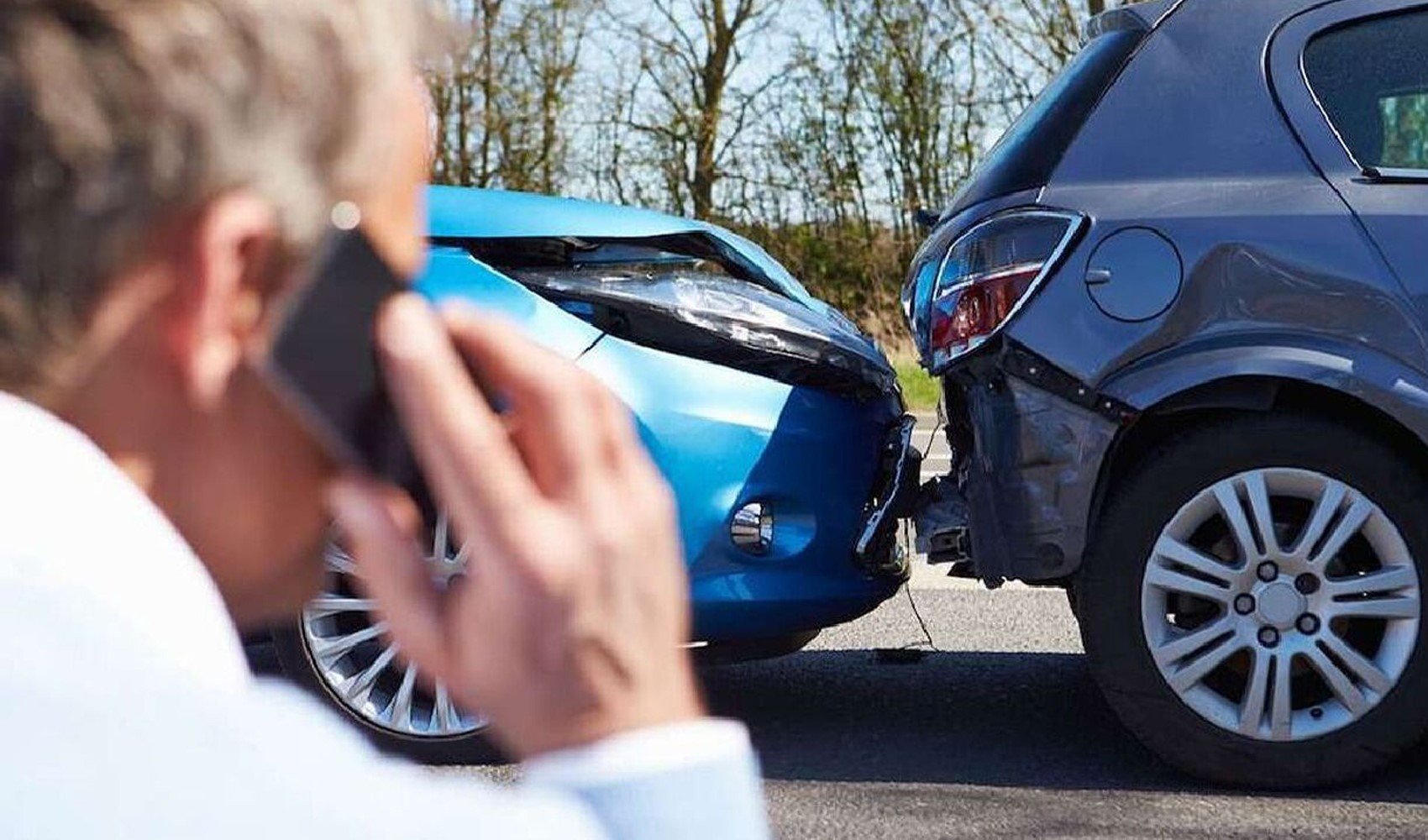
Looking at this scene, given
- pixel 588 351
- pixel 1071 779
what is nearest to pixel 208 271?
pixel 588 351

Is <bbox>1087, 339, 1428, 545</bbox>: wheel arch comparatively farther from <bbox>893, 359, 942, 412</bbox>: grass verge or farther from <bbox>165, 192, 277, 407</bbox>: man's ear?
<bbox>893, 359, 942, 412</bbox>: grass verge

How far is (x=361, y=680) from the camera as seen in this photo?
424 centimetres

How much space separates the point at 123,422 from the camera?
0.73 metres

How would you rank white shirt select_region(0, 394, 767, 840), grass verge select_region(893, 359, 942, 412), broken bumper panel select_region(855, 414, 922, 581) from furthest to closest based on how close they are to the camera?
grass verge select_region(893, 359, 942, 412)
broken bumper panel select_region(855, 414, 922, 581)
white shirt select_region(0, 394, 767, 840)

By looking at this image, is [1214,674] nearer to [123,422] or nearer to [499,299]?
[499,299]

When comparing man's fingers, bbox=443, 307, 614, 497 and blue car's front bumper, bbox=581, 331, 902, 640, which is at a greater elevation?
man's fingers, bbox=443, 307, 614, 497

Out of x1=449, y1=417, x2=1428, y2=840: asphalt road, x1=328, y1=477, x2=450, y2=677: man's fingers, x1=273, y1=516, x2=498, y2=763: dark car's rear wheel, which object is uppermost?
x1=328, y1=477, x2=450, y2=677: man's fingers

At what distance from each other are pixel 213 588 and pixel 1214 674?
360cm

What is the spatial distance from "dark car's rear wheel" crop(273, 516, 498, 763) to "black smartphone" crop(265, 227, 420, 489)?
11.6 feet

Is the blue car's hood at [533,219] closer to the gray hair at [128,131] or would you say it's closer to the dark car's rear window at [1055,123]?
the dark car's rear window at [1055,123]

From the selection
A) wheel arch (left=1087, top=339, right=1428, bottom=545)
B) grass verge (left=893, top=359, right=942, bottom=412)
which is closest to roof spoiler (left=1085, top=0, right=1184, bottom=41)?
wheel arch (left=1087, top=339, right=1428, bottom=545)

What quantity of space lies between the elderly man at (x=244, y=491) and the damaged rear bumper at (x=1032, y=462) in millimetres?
3348

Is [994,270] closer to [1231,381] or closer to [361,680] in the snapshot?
[1231,381]

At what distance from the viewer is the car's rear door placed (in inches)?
155
